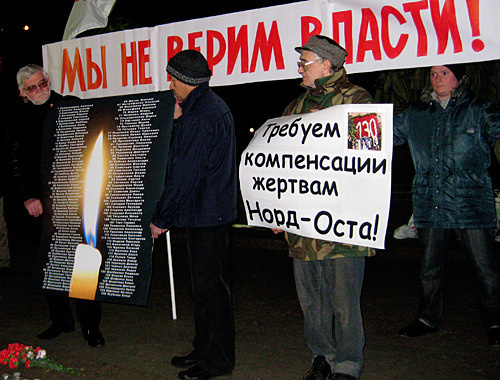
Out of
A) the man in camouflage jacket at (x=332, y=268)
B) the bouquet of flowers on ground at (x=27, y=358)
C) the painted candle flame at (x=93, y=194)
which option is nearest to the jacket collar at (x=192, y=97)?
the man in camouflage jacket at (x=332, y=268)

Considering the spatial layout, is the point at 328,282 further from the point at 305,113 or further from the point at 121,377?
the point at 121,377

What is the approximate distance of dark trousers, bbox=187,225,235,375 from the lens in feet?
13.6

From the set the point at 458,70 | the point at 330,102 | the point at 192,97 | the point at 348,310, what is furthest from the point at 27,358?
the point at 458,70

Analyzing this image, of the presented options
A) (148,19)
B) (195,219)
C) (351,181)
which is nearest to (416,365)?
(351,181)

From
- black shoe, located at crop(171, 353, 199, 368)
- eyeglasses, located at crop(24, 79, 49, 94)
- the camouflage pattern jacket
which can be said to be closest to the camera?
the camouflage pattern jacket

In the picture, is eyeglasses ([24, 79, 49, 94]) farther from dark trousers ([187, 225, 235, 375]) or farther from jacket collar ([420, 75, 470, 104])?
jacket collar ([420, 75, 470, 104])

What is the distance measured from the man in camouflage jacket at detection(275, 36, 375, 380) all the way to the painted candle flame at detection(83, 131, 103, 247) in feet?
5.11

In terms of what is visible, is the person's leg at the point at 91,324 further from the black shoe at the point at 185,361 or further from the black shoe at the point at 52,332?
the black shoe at the point at 185,361

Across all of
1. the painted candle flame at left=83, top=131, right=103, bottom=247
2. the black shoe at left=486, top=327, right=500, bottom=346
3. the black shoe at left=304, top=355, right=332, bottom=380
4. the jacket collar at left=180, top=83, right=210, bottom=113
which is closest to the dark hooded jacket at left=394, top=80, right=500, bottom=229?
the black shoe at left=486, top=327, right=500, bottom=346

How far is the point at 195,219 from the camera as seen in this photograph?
411 centimetres

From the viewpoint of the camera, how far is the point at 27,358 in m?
4.68

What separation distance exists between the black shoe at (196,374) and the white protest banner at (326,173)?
1.02 metres

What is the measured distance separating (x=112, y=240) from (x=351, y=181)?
6.12 ft

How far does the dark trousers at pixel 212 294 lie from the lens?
416 centimetres
